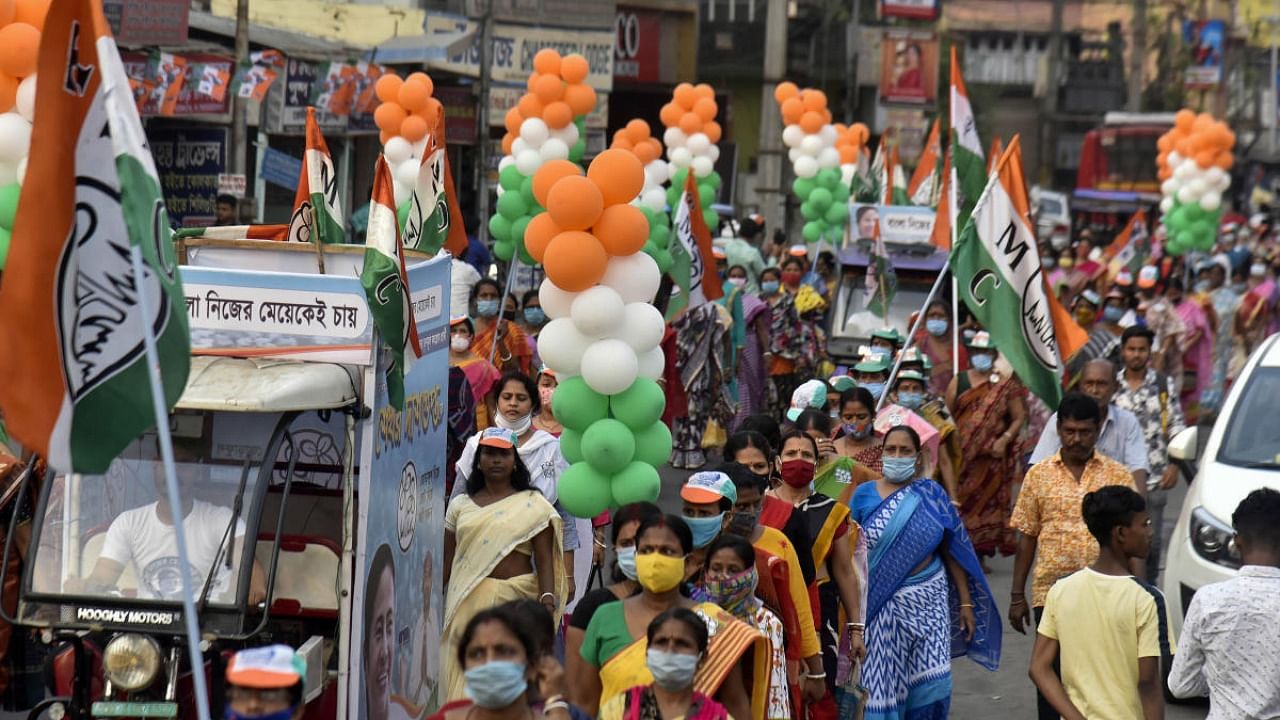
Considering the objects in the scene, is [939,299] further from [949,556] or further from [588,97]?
A: [949,556]

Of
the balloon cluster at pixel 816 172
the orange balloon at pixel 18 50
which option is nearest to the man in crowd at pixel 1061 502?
the orange balloon at pixel 18 50

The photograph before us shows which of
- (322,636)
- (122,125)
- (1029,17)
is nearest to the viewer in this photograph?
(122,125)

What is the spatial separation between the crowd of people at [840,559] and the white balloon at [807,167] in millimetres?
11373

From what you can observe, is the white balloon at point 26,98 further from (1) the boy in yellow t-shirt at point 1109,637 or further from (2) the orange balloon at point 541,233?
(1) the boy in yellow t-shirt at point 1109,637

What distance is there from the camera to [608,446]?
27.5ft

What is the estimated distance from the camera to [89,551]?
23.1 ft

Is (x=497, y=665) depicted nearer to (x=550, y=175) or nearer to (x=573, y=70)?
(x=550, y=175)

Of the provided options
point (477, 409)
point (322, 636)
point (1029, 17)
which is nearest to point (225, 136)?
point (477, 409)

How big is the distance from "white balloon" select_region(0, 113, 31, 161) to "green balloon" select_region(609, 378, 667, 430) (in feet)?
10.6

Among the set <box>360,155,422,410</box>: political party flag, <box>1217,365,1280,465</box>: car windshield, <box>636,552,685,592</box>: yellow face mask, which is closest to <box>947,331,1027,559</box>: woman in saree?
<box>1217,365,1280,465</box>: car windshield

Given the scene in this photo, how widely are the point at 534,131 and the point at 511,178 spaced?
55cm

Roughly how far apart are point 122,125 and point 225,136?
59.5 ft

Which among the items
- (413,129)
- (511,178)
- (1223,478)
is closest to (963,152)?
(511,178)

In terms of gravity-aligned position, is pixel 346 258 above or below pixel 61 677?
above
